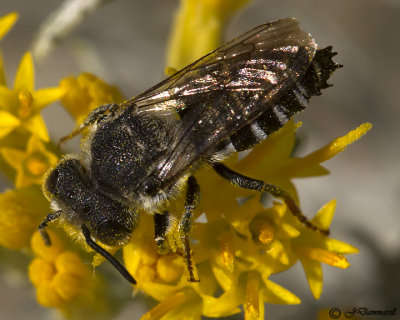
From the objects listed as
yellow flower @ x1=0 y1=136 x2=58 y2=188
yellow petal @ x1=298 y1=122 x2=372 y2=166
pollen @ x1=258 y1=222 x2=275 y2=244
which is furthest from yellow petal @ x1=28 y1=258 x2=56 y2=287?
yellow petal @ x1=298 y1=122 x2=372 y2=166

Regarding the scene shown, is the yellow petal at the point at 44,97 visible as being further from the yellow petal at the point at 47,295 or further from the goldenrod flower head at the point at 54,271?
the yellow petal at the point at 47,295

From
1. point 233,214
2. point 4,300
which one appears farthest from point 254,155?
point 4,300

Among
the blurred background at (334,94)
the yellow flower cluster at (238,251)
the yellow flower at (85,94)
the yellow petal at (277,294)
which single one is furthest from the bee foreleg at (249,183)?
the blurred background at (334,94)

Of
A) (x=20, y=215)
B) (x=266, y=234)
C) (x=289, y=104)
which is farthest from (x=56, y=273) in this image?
(x=289, y=104)

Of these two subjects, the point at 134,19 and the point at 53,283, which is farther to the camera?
the point at 134,19

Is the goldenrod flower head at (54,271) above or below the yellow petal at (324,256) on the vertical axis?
above

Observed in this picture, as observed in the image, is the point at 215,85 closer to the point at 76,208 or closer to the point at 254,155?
the point at 254,155
